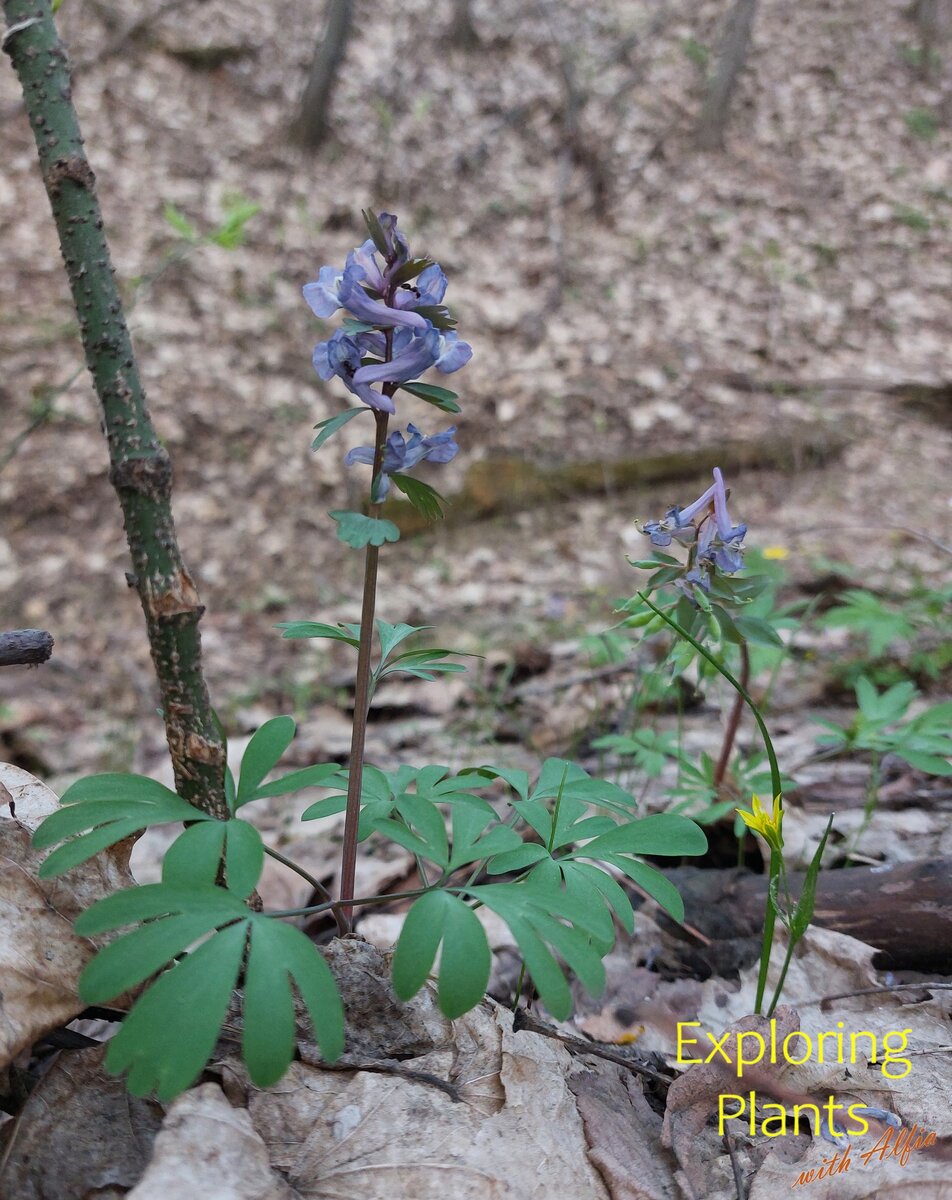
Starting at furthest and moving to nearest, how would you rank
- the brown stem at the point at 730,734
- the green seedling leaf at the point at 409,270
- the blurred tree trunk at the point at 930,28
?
the blurred tree trunk at the point at 930,28
the brown stem at the point at 730,734
the green seedling leaf at the point at 409,270

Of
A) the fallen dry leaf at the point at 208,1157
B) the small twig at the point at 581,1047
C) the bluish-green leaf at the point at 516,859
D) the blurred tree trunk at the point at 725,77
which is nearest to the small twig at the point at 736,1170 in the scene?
the small twig at the point at 581,1047

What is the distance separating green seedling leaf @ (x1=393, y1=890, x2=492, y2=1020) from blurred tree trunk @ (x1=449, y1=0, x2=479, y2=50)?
839 centimetres

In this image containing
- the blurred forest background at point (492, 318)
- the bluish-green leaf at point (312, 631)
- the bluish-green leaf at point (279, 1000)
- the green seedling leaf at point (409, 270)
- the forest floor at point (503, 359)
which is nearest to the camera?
the bluish-green leaf at point (279, 1000)

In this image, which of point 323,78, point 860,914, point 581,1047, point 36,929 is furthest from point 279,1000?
point 323,78

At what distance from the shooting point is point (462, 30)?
7.39 metres

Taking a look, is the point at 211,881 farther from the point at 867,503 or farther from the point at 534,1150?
the point at 867,503

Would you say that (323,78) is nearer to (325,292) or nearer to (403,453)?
(325,292)

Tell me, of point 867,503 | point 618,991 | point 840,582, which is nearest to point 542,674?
point 840,582

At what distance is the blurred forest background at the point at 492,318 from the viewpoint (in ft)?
13.6

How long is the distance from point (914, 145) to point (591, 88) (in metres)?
2.92

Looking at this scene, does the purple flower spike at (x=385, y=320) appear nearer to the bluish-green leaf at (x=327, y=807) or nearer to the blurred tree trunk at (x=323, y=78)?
the bluish-green leaf at (x=327, y=807)

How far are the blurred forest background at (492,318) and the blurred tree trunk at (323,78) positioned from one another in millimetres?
30

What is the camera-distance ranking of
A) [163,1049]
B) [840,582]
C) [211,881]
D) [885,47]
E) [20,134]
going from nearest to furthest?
[163,1049], [211,881], [840,582], [20,134], [885,47]

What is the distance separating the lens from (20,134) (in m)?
5.42
